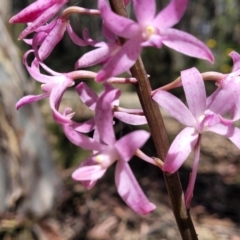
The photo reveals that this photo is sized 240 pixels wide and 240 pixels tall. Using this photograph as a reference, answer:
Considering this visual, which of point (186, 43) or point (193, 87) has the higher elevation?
point (186, 43)

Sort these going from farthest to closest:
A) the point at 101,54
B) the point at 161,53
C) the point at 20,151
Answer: the point at 161,53 → the point at 20,151 → the point at 101,54

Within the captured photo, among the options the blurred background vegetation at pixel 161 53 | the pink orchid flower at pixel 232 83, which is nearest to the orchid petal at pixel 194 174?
the pink orchid flower at pixel 232 83

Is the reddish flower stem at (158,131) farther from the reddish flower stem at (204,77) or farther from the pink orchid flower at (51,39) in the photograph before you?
the pink orchid flower at (51,39)

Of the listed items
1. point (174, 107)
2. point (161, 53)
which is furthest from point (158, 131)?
point (161, 53)

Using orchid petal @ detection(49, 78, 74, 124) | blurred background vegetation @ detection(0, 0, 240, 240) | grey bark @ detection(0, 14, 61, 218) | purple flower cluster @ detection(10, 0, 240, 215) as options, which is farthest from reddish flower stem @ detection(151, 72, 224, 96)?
blurred background vegetation @ detection(0, 0, 240, 240)

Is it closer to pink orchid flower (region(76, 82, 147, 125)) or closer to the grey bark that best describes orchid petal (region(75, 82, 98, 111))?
pink orchid flower (region(76, 82, 147, 125))

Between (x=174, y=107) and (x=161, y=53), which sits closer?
(x=174, y=107)

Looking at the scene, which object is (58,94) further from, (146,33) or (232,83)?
(232,83)
